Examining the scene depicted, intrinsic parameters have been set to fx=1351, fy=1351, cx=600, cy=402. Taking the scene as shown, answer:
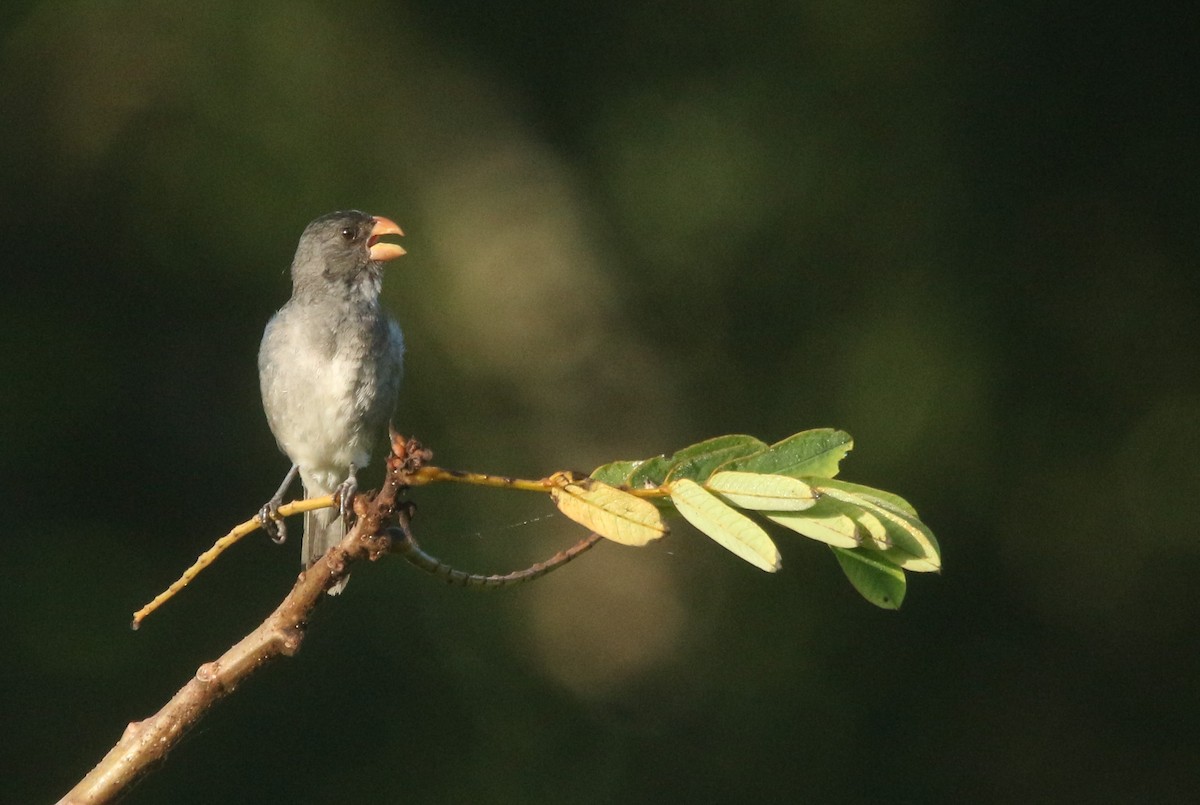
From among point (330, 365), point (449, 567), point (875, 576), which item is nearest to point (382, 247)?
point (330, 365)

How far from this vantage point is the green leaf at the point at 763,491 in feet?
5.20

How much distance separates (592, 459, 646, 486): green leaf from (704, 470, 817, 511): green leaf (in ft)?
0.40

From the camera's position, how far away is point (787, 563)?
6816 mm

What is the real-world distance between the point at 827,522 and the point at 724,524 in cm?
12

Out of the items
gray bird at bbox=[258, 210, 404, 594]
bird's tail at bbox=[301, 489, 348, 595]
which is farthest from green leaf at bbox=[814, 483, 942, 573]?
bird's tail at bbox=[301, 489, 348, 595]

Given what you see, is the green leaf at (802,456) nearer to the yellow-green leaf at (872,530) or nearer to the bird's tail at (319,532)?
the yellow-green leaf at (872,530)

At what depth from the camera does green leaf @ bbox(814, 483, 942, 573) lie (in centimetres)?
164

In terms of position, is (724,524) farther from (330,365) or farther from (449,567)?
(330,365)

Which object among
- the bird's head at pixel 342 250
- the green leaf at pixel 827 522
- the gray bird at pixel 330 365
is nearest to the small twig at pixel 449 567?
the green leaf at pixel 827 522

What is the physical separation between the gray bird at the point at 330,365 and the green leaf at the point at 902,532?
2.01 metres

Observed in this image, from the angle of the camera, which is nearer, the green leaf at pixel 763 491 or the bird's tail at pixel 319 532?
the green leaf at pixel 763 491

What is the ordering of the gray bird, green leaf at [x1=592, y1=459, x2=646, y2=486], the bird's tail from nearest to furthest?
1. green leaf at [x1=592, y1=459, x2=646, y2=486]
2. the gray bird
3. the bird's tail

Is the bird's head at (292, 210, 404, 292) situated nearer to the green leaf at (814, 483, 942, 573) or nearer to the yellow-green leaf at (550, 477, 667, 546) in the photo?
the yellow-green leaf at (550, 477, 667, 546)

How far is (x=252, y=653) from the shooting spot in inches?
68.1
